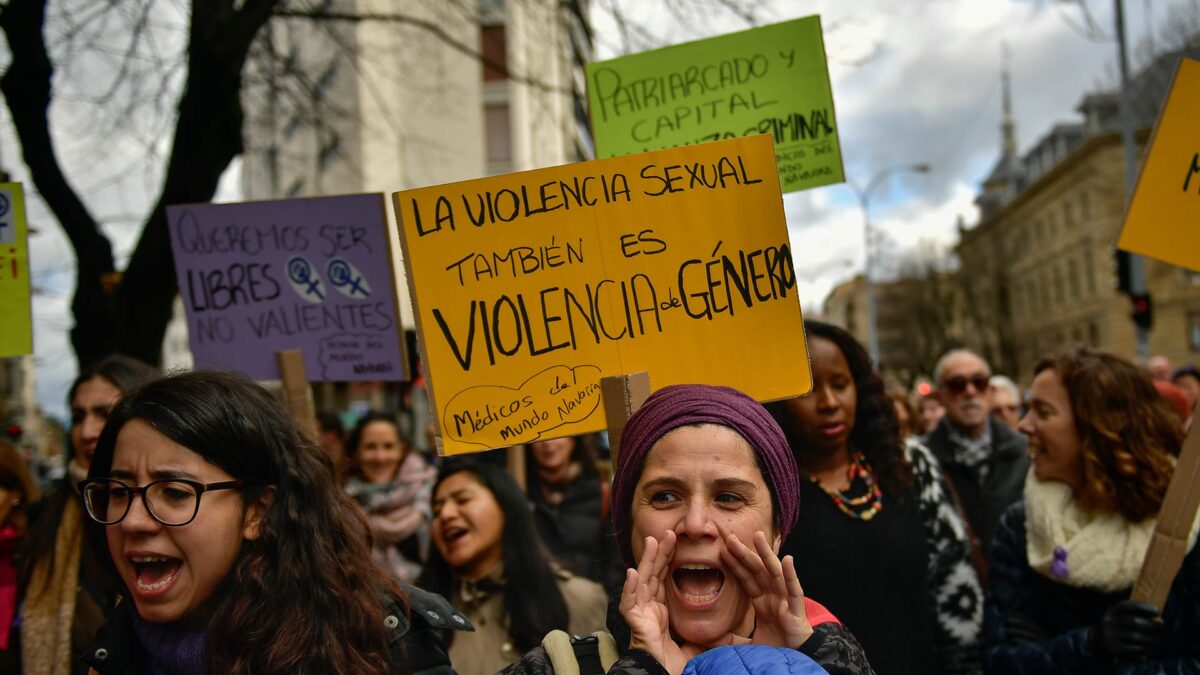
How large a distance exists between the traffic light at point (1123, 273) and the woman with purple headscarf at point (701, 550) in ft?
44.1

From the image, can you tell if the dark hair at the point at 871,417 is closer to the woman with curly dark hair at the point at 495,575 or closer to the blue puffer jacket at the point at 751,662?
the woman with curly dark hair at the point at 495,575

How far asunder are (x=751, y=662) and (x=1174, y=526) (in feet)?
5.21

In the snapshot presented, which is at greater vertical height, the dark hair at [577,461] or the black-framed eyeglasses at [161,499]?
the black-framed eyeglasses at [161,499]

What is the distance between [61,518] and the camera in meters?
2.87

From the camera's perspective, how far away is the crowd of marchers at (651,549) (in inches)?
66.1

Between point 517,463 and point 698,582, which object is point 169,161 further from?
point 698,582

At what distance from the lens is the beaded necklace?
276 cm

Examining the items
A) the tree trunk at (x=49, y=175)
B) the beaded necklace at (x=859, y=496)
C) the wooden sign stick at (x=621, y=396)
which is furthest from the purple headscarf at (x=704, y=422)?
the tree trunk at (x=49, y=175)

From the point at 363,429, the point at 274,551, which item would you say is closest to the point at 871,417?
the point at 274,551

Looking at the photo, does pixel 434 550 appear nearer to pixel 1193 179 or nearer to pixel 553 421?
pixel 553 421

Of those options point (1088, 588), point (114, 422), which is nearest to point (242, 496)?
point (114, 422)

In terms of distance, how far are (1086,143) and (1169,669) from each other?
168 ft

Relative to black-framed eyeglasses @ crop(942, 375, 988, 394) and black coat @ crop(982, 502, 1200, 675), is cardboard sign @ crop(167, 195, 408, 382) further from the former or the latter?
black-framed eyeglasses @ crop(942, 375, 988, 394)

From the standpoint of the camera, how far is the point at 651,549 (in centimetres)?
158
